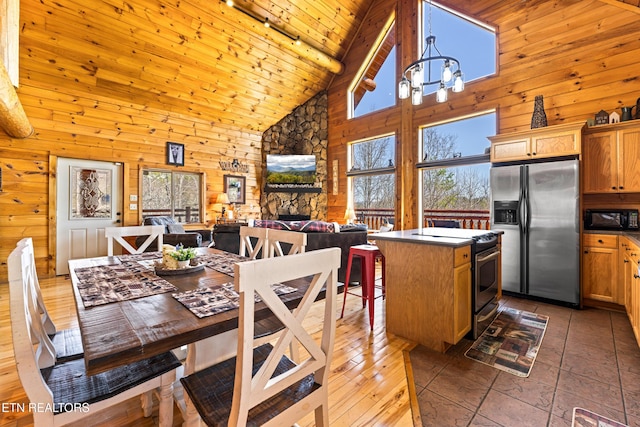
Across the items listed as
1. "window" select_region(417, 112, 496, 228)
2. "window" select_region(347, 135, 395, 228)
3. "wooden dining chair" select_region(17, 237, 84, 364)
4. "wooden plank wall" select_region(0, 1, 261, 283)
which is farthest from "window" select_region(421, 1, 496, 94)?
"wooden dining chair" select_region(17, 237, 84, 364)

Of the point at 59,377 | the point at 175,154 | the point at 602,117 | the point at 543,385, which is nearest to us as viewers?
the point at 59,377

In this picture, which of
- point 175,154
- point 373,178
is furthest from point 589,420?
point 175,154

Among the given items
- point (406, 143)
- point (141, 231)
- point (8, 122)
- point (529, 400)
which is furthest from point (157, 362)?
point (406, 143)

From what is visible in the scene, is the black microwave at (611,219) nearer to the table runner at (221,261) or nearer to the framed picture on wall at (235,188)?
the table runner at (221,261)

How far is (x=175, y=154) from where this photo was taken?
18.9 ft

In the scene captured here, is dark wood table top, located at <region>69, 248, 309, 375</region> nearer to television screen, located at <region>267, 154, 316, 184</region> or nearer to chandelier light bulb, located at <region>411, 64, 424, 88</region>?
chandelier light bulb, located at <region>411, 64, 424, 88</region>

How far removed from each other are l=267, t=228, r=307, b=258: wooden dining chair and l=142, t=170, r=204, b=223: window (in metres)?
4.42

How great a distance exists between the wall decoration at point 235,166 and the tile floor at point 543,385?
563 cm

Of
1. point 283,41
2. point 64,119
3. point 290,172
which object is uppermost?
point 283,41

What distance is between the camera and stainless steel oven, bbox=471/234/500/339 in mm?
2406

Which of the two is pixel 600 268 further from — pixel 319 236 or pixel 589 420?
pixel 319 236

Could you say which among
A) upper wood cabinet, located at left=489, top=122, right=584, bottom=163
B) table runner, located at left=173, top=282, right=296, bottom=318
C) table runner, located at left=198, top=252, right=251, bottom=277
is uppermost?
upper wood cabinet, located at left=489, top=122, right=584, bottom=163

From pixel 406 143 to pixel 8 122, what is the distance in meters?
5.83

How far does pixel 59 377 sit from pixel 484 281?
2935mm
